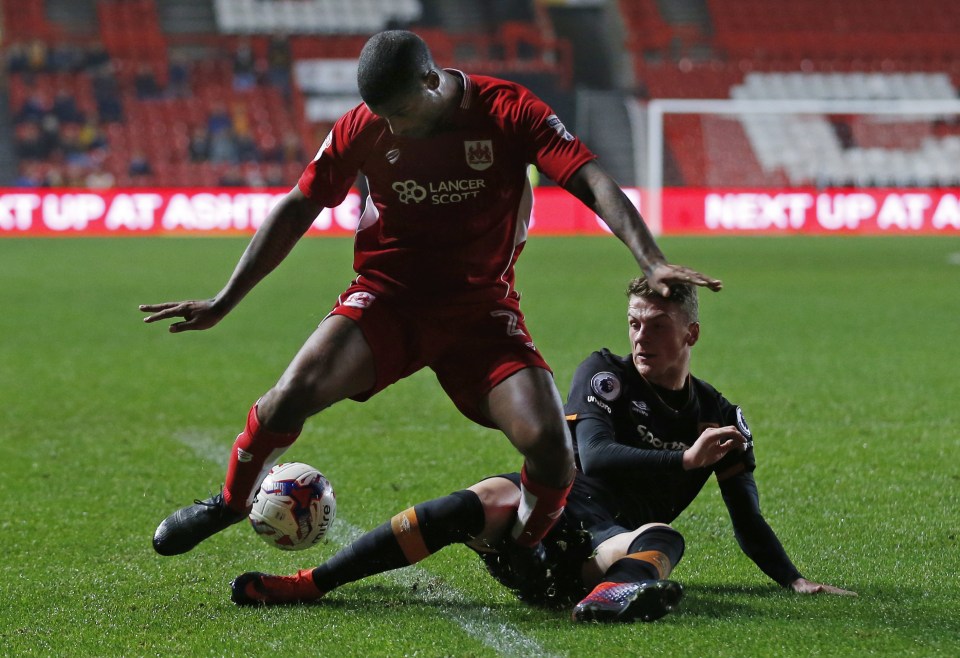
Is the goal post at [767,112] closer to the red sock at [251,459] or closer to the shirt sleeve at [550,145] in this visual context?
the shirt sleeve at [550,145]

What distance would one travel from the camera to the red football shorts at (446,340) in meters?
3.96

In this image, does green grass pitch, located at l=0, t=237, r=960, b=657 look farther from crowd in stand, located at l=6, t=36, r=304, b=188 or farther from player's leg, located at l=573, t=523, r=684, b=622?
crowd in stand, located at l=6, t=36, r=304, b=188

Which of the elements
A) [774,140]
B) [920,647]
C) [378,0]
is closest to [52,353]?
[920,647]

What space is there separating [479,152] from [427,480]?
2.41 metres

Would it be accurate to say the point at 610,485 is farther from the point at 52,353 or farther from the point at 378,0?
the point at 378,0

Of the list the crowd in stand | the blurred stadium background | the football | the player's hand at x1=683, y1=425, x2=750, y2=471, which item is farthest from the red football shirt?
the crowd in stand

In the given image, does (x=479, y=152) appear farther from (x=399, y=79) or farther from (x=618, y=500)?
(x=618, y=500)

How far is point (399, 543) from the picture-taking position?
393 centimetres

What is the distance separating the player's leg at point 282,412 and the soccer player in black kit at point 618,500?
0.70 feet

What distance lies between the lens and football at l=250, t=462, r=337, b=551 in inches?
161

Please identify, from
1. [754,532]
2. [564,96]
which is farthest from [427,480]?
[564,96]

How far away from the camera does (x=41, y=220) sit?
87.8 feet

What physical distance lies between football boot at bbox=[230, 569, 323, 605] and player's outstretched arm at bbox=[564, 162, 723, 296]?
1.34m

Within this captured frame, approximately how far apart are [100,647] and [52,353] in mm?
7713
